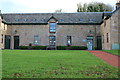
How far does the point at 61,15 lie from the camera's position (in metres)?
34.0

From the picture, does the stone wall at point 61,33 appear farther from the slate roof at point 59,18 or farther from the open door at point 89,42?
the slate roof at point 59,18

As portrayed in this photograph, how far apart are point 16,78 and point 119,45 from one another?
2246 centimetres

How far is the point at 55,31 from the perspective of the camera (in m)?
33.0

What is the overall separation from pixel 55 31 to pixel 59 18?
2639mm

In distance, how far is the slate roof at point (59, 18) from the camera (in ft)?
109

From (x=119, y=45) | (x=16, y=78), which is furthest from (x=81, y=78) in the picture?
(x=119, y=45)

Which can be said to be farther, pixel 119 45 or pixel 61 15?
pixel 61 15

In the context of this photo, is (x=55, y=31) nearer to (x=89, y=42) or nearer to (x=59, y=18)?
(x=59, y=18)

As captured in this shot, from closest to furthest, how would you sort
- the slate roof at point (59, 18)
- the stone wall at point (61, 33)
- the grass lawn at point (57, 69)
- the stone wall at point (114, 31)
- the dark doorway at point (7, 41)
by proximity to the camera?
the grass lawn at point (57, 69) → the stone wall at point (114, 31) → the stone wall at point (61, 33) → the slate roof at point (59, 18) → the dark doorway at point (7, 41)

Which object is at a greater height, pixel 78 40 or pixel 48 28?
pixel 48 28

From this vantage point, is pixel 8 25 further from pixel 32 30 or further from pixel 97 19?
pixel 97 19

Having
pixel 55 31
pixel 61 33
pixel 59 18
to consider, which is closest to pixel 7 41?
pixel 55 31

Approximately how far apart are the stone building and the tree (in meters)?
15.2

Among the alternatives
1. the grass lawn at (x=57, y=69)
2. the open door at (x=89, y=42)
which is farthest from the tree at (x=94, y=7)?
the grass lawn at (x=57, y=69)
